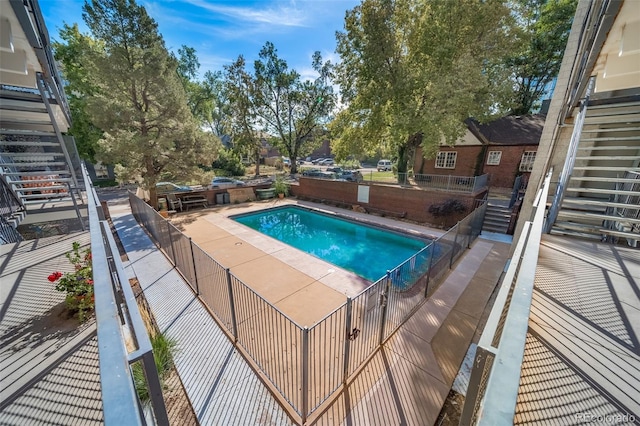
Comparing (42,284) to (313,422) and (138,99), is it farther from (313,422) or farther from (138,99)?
(138,99)

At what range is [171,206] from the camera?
43.7 ft

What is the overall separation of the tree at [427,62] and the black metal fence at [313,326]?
751cm

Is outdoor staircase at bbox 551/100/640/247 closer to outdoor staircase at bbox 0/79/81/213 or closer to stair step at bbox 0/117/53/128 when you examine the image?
outdoor staircase at bbox 0/79/81/213

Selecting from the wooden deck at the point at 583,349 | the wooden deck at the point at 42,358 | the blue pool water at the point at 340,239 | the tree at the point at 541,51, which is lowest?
the blue pool water at the point at 340,239

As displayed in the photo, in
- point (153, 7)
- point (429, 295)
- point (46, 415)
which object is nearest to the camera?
point (46, 415)

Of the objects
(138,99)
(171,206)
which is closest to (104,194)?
(171,206)

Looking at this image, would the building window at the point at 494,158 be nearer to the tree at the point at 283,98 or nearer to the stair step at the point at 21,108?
the tree at the point at 283,98

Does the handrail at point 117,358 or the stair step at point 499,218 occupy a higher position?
the handrail at point 117,358

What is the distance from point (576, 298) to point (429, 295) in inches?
143

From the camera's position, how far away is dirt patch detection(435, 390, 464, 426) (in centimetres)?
294

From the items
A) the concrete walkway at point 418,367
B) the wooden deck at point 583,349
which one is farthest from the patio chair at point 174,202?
the wooden deck at point 583,349

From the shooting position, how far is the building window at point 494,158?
15223 mm

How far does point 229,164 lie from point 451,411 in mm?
29989

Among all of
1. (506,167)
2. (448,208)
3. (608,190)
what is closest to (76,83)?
(448,208)
